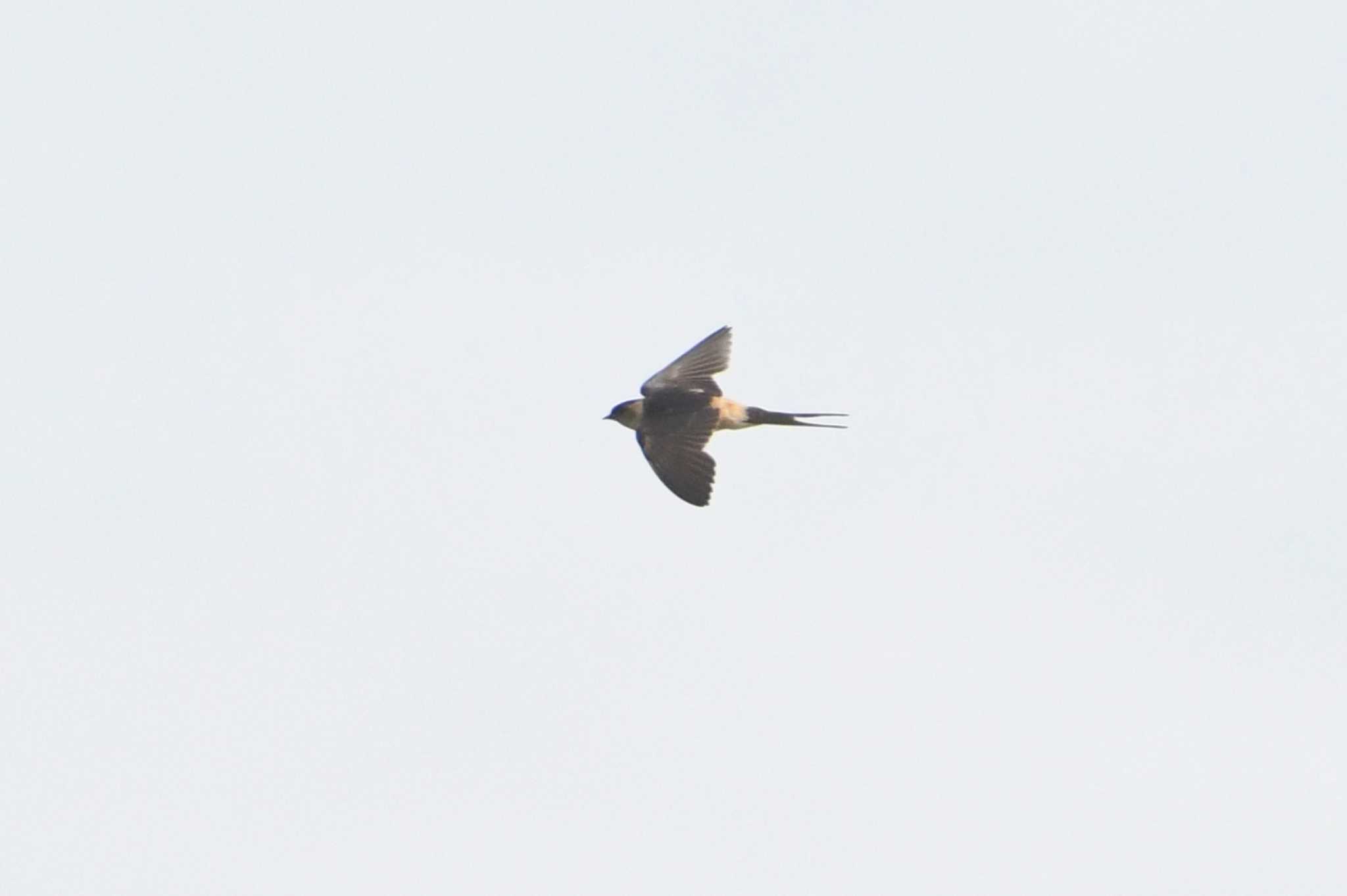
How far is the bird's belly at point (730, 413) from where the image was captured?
64.2 feet

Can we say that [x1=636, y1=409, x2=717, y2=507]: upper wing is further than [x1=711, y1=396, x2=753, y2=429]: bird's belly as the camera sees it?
No

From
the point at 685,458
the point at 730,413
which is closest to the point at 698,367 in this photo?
the point at 730,413

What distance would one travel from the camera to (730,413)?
19.7 metres

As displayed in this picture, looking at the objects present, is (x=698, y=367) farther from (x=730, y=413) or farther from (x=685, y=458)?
(x=685, y=458)

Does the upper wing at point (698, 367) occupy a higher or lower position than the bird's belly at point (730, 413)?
higher

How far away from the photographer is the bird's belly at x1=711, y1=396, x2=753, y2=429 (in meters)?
Result: 19.6

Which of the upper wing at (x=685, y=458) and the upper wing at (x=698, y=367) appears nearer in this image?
the upper wing at (x=685, y=458)

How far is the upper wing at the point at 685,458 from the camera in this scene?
18.3m

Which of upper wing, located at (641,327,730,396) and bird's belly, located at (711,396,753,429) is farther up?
upper wing, located at (641,327,730,396)

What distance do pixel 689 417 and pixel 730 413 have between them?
490 millimetres

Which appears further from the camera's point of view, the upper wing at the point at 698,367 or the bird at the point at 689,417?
the upper wing at the point at 698,367

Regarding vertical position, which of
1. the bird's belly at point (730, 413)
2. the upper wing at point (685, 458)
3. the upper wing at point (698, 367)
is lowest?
the upper wing at point (685, 458)

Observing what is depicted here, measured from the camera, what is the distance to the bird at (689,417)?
1852 cm

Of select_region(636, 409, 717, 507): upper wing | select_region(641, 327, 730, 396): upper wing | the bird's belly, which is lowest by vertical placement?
select_region(636, 409, 717, 507): upper wing
